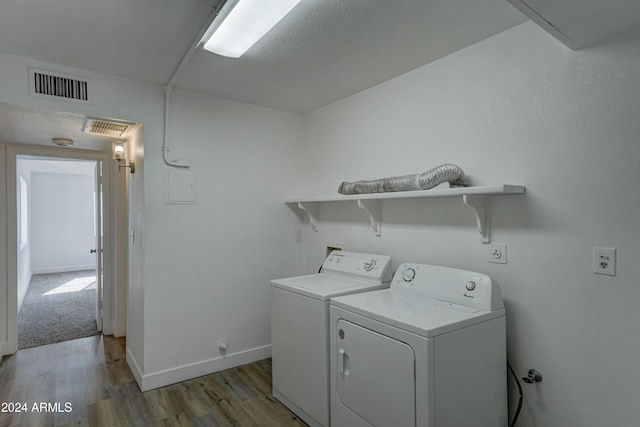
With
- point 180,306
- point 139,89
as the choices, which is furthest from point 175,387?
point 139,89

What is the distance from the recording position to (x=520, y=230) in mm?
1806

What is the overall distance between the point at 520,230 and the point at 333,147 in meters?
1.71

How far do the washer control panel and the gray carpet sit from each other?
3.60 metres

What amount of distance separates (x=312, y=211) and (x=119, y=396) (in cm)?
207

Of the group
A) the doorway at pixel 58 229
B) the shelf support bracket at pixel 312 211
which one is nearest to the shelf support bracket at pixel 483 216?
the shelf support bracket at pixel 312 211

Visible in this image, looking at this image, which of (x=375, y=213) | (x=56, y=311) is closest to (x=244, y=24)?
(x=375, y=213)

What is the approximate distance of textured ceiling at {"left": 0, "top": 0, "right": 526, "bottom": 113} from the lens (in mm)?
1642

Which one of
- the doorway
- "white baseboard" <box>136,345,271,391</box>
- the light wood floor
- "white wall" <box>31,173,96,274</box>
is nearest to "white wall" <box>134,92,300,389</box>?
"white baseboard" <box>136,345,271,391</box>

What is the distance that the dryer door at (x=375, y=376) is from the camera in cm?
154

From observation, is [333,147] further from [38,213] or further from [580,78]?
[38,213]

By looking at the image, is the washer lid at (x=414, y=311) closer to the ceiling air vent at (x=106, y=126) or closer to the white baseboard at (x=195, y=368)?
the white baseboard at (x=195, y=368)

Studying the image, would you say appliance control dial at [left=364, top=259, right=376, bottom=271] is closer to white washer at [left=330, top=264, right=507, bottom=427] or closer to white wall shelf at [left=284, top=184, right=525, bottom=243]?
white wall shelf at [left=284, top=184, right=525, bottom=243]

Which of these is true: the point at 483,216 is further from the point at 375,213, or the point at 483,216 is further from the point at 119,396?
the point at 119,396

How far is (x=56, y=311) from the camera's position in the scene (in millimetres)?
4648
